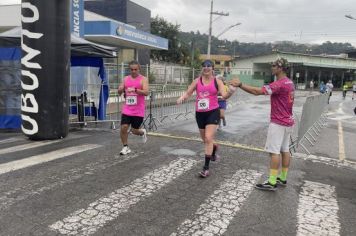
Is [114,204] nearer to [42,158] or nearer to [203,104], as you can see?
[203,104]

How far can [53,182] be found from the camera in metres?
5.80

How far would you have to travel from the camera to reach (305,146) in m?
10.2

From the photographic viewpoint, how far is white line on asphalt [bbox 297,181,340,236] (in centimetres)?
455

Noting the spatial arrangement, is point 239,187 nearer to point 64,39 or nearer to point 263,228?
point 263,228

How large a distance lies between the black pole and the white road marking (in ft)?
7.46

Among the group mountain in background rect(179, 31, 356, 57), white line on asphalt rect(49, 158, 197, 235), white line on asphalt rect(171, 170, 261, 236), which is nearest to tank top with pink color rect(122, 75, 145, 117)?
white line on asphalt rect(49, 158, 197, 235)

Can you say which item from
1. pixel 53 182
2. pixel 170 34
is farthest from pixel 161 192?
pixel 170 34

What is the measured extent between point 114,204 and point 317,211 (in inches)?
96.8

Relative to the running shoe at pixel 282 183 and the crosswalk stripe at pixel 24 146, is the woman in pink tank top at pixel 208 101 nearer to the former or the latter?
the running shoe at pixel 282 183

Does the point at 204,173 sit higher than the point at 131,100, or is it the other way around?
the point at 131,100

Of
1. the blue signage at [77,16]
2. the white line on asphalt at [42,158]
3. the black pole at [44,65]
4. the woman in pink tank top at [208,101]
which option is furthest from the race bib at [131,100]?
the blue signage at [77,16]

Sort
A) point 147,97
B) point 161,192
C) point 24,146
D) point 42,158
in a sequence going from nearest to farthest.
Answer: point 161,192 < point 42,158 < point 24,146 < point 147,97

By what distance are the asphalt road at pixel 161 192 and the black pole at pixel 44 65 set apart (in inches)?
20.7

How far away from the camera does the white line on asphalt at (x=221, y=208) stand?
14.4 feet
